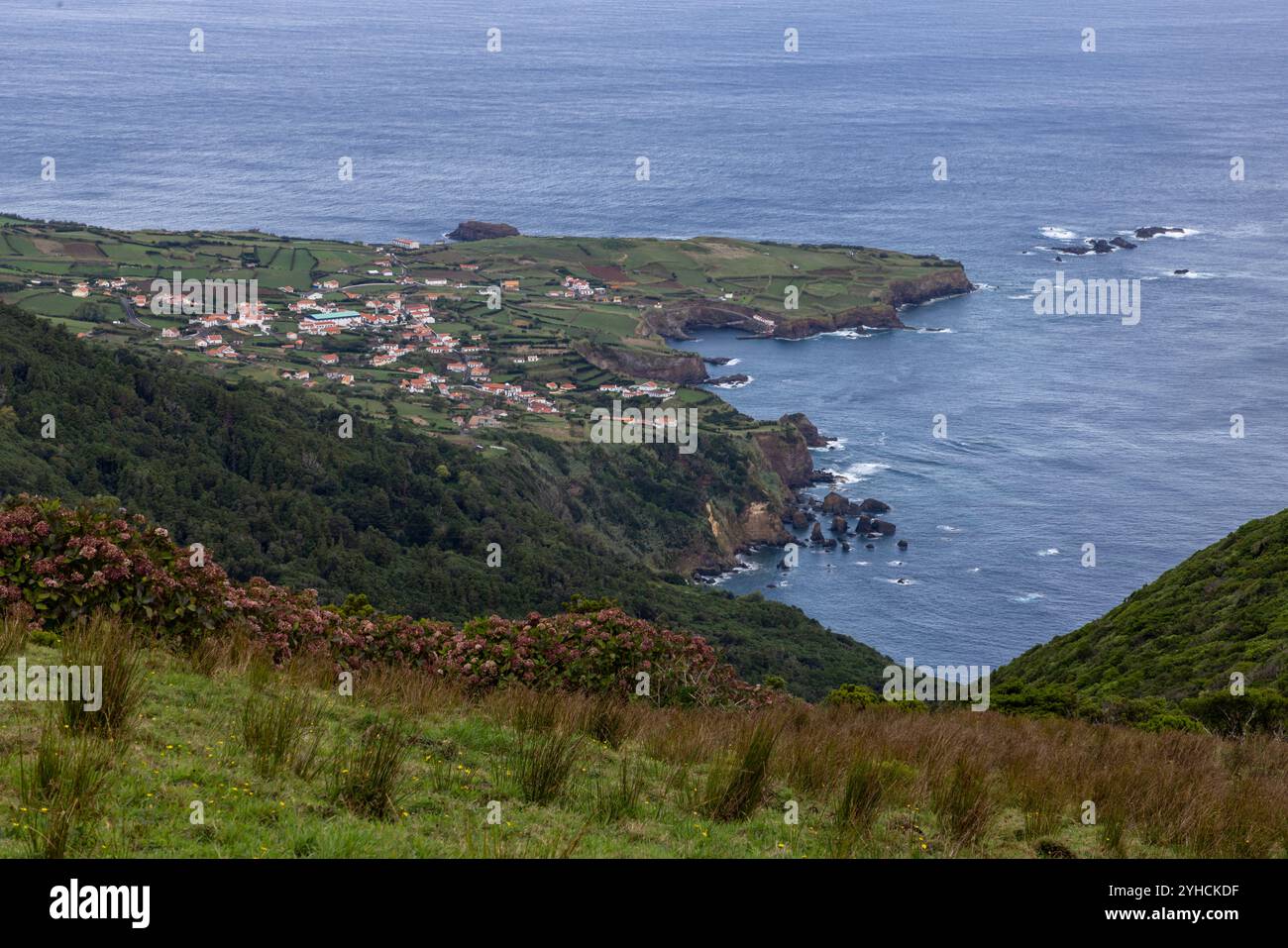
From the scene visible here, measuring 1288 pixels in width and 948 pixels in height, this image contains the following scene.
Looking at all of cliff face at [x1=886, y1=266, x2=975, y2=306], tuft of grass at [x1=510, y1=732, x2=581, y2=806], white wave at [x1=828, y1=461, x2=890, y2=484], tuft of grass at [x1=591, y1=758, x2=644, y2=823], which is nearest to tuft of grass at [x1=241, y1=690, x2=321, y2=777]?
tuft of grass at [x1=510, y1=732, x2=581, y2=806]

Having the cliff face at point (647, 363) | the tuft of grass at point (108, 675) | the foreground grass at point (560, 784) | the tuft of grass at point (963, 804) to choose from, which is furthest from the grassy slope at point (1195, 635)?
the cliff face at point (647, 363)

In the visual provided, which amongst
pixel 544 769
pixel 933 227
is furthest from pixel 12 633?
pixel 933 227

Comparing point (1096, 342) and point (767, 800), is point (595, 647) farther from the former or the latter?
point (1096, 342)

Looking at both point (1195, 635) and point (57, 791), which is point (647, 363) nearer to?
point (1195, 635)

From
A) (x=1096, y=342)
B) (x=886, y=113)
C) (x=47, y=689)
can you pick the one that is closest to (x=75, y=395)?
(x=47, y=689)

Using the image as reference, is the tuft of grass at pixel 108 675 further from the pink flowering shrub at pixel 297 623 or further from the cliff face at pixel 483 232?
the cliff face at pixel 483 232

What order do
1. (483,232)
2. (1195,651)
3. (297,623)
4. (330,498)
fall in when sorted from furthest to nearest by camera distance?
1. (483,232)
2. (330,498)
3. (1195,651)
4. (297,623)
